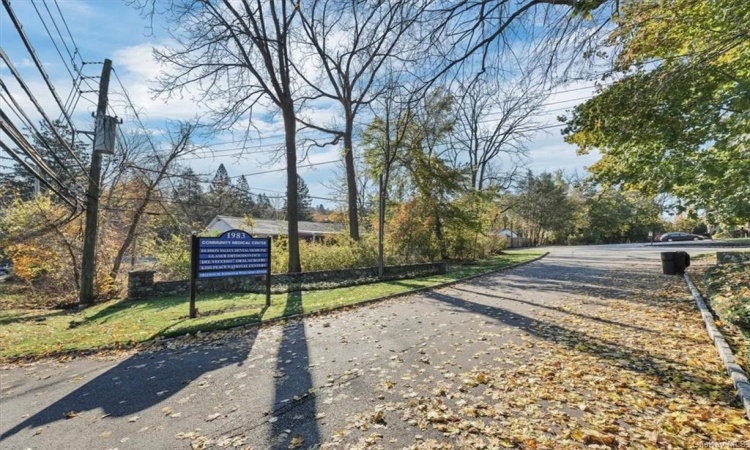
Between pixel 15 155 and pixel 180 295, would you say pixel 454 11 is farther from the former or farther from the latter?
pixel 180 295

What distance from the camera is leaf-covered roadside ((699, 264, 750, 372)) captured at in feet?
15.4

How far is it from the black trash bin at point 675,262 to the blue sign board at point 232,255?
12.7 meters

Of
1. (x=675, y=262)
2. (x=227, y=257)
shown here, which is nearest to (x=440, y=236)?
(x=675, y=262)

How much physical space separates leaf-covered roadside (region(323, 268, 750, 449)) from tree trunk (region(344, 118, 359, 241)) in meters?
12.5

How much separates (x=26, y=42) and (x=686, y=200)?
60.0 ft

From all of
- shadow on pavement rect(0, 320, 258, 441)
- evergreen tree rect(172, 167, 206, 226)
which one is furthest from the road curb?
evergreen tree rect(172, 167, 206, 226)

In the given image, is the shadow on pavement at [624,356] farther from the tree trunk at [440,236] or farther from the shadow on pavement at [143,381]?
the tree trunk at [440,236]

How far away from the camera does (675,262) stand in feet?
40.1

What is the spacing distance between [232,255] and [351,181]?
1091cm

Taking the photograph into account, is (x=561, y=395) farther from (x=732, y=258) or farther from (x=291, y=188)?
(x=732, y=258)

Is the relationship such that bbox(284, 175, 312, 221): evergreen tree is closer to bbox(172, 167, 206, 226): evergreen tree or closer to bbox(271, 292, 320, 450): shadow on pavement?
bbox(172, 167, 206, 226): evergreen tree

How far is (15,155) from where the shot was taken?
5422mm

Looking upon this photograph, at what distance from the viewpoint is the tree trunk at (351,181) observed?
59.4 ft

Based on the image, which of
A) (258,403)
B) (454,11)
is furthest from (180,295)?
(454,11)
